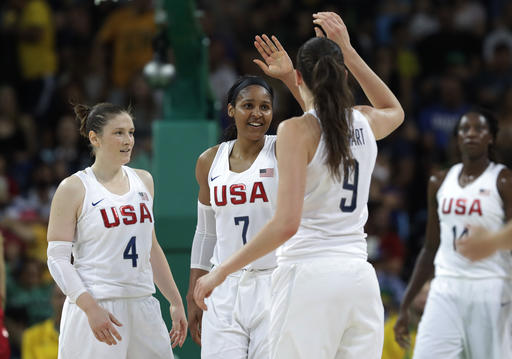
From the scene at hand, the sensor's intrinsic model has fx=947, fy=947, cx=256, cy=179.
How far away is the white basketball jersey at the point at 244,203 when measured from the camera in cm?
525

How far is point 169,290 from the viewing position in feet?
17.9

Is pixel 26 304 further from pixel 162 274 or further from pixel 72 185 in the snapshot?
pixel 72 185

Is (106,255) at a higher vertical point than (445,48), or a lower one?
lower

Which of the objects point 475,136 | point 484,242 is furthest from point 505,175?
point 484,242

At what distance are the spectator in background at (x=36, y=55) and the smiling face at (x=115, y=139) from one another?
7608 millimetres

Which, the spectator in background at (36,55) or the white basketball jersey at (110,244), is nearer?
the white basketball jersey at (110,244)

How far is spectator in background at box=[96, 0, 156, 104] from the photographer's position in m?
12.4

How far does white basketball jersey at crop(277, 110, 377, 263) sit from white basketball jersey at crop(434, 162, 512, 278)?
2.12m

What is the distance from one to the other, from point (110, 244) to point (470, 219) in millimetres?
2584

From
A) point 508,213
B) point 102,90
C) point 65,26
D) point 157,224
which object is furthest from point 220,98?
point 508,213

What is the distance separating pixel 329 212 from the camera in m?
4.41

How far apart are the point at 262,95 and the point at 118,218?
1.08 metres

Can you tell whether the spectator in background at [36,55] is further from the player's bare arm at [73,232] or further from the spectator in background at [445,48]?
the player's bare arm at [73,232]

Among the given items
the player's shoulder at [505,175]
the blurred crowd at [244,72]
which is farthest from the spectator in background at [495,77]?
the player's shoulder at [505,175]
